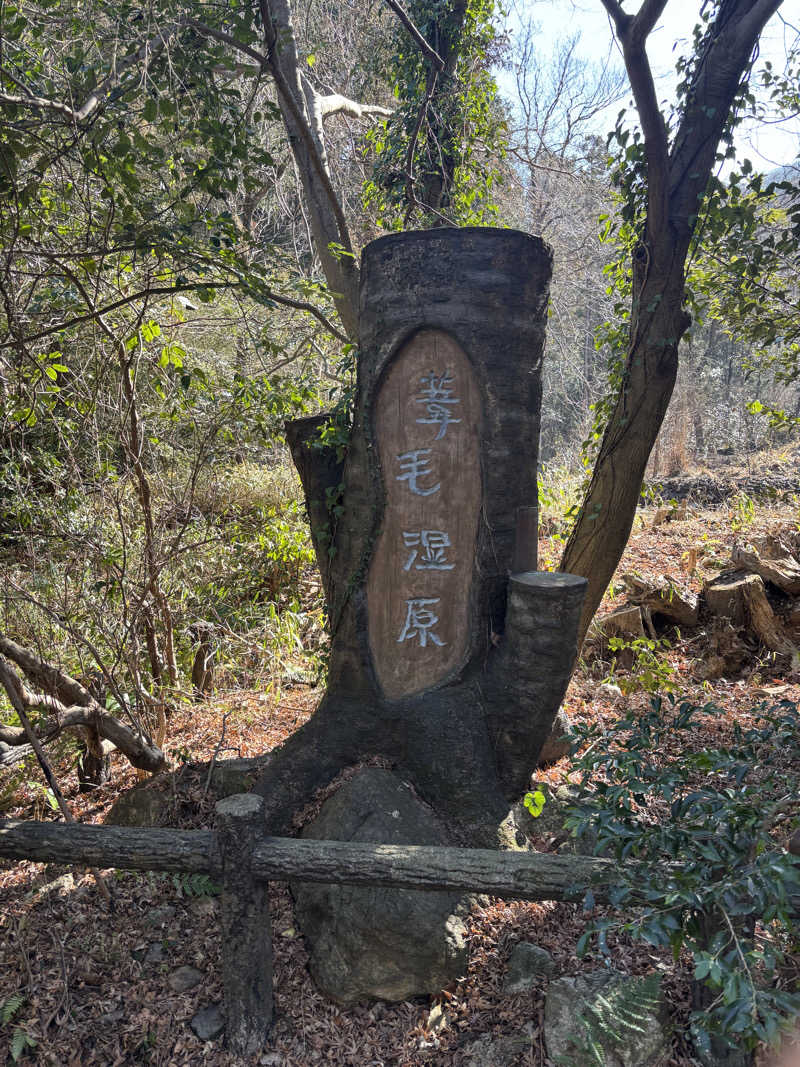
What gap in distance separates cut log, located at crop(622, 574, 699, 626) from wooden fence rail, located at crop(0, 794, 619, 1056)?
3.45m

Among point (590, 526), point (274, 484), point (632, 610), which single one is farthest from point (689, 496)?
point (590, 526)

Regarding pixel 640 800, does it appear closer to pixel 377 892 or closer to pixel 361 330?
pixel 377 892

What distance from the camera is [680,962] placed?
233 cm

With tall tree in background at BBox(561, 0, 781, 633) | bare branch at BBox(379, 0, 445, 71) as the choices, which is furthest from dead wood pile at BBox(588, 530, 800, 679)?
bare branch at BBox(379, 0, 445, 71)

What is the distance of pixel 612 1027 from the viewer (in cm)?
203

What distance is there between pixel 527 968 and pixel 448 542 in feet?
4.85

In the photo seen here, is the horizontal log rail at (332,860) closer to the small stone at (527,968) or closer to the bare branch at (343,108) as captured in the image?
the small stone at (527,968)

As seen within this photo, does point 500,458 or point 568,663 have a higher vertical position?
point 500,458

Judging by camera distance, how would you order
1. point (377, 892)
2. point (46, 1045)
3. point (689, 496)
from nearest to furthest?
point (46, 1045) < point (377, 892) < point (689, 496)

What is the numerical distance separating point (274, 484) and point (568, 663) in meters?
4.92

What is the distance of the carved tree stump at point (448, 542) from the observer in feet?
8.70

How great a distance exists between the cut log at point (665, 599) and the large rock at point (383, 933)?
3216 millimetres

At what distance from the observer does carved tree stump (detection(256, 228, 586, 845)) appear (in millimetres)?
2650

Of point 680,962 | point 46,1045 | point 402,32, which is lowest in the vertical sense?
point 46,1045
